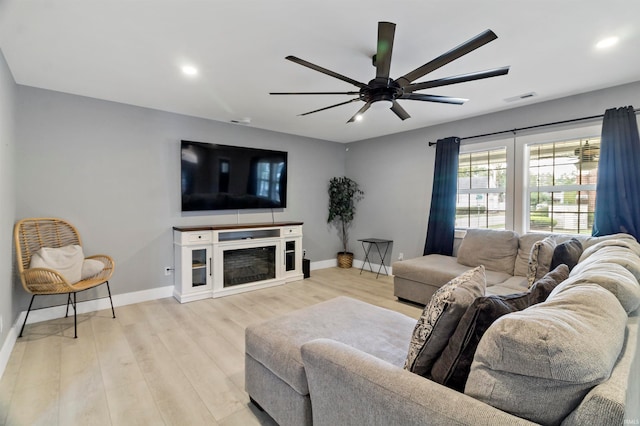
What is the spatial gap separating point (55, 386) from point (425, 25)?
138 inches

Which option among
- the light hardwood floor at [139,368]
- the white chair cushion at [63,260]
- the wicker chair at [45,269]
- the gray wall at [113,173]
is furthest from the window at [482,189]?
the white chair cushion at [63,260]

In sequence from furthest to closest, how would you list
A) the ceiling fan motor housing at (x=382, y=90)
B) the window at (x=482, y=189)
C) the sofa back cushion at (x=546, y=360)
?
the window at (x=482, y=189), the ceiling fan motor housing at (x=382, y=90), the sofa back cushion at (x=546, y=360)

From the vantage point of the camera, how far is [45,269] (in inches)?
106

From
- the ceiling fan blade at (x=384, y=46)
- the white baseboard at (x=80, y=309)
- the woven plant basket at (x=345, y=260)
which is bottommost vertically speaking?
the white baseboard at (x=80, y=309)

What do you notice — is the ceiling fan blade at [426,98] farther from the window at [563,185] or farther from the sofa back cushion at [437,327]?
the window at [563,185]

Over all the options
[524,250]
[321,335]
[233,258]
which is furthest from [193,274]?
[524,250]

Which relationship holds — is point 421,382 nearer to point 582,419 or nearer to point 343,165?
point 582,419

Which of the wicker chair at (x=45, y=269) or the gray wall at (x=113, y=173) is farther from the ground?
the gray wall at (x=113, y=173)

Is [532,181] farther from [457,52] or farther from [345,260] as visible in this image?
[345,260]

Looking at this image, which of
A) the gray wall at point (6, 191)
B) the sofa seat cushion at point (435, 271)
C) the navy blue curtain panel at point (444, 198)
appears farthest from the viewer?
the navy blue curtain panel at point (444, 198)

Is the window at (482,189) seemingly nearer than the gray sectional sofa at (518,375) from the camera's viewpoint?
No

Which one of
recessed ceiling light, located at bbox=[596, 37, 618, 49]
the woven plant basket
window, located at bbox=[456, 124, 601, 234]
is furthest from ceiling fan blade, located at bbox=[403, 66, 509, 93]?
the woven plant basket

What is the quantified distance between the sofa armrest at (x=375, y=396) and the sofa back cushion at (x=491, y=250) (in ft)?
9.72

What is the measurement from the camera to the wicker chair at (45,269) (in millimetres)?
2742
